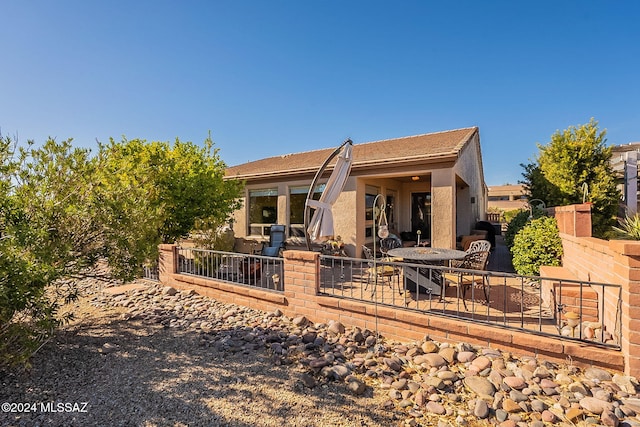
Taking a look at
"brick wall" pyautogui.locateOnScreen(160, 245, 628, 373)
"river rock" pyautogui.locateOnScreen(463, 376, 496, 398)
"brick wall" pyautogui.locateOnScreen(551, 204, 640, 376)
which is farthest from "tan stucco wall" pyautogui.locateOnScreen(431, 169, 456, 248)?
"river rock" pyautogui.locateOnScreen(463, 376, 496, 398)

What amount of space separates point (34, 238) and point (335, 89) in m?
12.1

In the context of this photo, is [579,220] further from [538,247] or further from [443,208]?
[443,208]

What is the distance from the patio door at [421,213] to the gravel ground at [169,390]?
10.9m

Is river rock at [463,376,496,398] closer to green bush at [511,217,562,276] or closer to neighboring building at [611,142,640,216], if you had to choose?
green bush at [511,217,562,276]

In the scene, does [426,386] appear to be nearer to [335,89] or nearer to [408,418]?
[408,418]

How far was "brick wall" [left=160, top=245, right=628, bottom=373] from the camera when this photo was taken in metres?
3.42

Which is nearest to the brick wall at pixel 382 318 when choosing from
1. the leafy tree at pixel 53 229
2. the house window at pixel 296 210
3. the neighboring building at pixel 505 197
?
the leafy tree at pixel 53 229

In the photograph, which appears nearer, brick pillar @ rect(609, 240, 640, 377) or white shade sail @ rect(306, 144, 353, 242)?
brick pillar @ rect(609, 240, 640, 377)

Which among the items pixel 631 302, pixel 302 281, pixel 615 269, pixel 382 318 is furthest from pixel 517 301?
pixel 302 281

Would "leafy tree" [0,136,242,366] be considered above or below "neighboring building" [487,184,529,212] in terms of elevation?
below

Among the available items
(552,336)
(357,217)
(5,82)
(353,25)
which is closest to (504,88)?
(353,25)

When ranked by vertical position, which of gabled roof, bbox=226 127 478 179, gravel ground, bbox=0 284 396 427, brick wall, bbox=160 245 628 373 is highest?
gabled roof, bbox=226 127 478 179

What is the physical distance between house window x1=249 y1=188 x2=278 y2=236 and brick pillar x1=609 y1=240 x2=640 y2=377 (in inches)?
409

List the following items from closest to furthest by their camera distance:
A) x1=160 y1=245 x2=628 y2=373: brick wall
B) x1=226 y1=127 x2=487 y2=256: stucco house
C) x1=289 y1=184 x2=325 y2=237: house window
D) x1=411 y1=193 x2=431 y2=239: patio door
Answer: x1=160 y1=245 x2=628 y2=373: brick wall → x1=226 y1=127 x2=487 y2=256: stucco house → x1=289 y1=184 x2=325 y2=237: house window → x1=411 y1=193 x2=431 y2=239: patio door
